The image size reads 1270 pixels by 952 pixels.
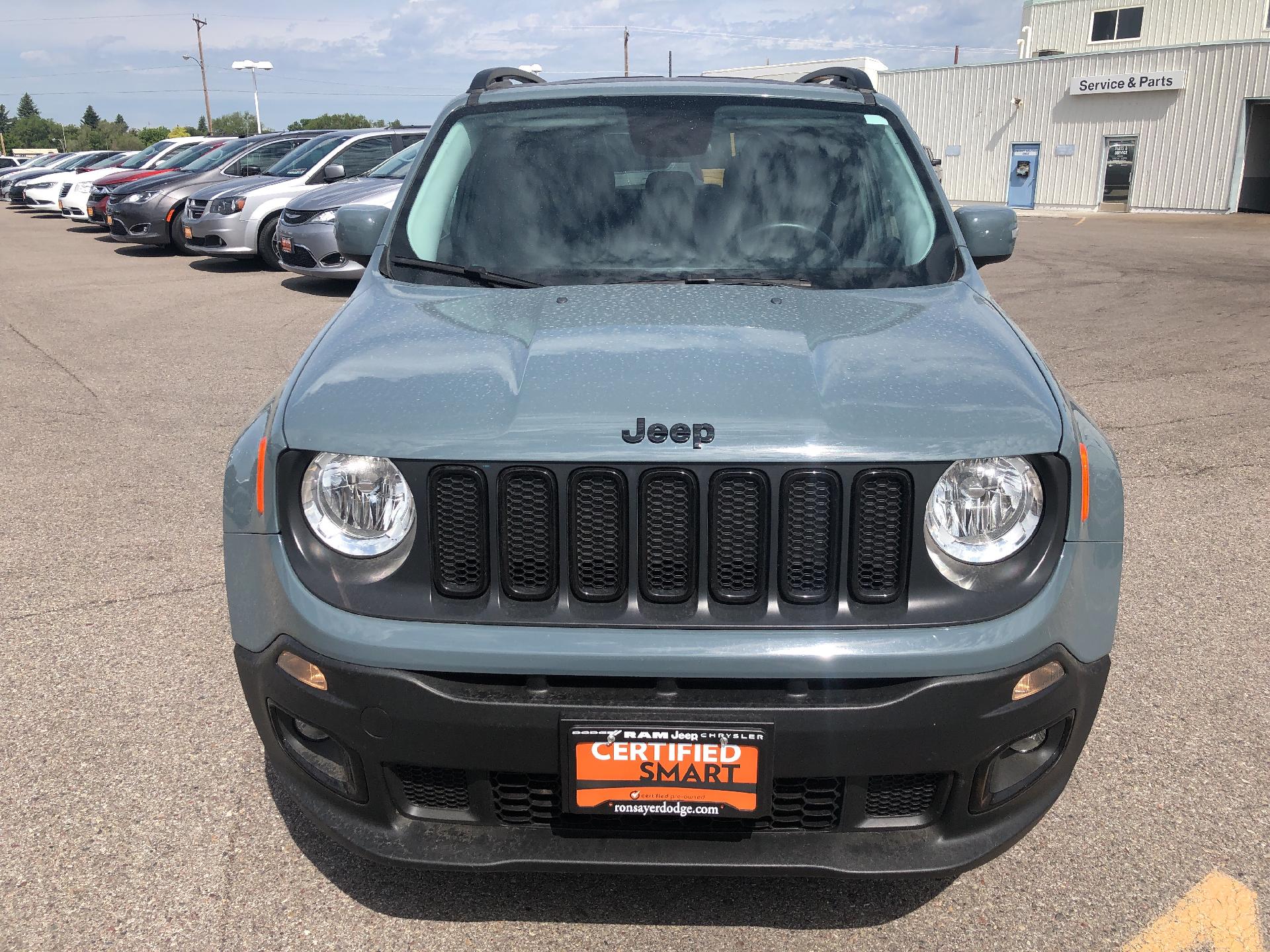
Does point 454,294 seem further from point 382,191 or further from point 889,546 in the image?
point 382,191

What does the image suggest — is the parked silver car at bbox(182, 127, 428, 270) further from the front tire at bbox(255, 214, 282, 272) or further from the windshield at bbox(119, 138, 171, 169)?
the windshield at bbox(119, 138, 171, 169)

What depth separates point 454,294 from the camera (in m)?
2.88

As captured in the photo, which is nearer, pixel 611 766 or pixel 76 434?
pixel 611 766

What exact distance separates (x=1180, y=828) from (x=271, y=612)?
226cm

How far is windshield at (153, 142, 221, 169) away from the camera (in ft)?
63.9

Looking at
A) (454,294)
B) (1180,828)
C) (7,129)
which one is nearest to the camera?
(1180,828)

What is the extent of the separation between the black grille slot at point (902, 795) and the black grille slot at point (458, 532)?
86 centimetres

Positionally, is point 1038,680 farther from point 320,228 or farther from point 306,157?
point 306,157

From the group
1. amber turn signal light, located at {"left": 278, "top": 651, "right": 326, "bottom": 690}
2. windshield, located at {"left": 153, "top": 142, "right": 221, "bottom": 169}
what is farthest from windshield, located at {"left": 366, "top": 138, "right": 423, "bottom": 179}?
amber turn signal light, located at {"left": 278, "top": 651, "right": 326, "bottom": 690}

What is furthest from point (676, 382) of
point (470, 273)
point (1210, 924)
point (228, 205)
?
point (228, 205)

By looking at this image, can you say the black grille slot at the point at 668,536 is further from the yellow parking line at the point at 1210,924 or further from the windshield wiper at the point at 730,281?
the yellow parking line at the point at 1210,924

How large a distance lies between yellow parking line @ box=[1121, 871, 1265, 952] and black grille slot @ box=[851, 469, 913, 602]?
1.03 metres

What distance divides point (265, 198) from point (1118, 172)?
92.4 feet

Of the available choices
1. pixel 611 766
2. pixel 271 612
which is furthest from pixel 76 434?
pixel 611 766
